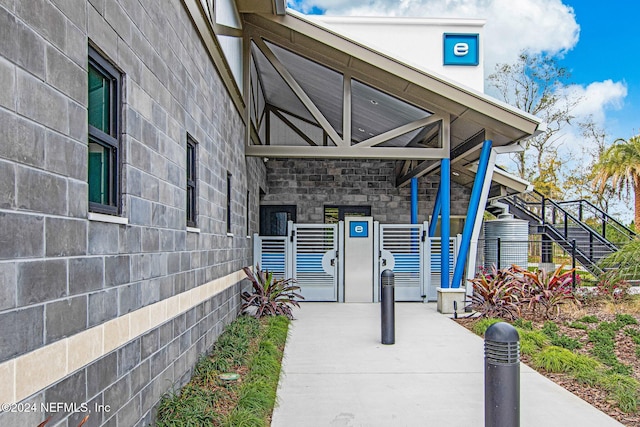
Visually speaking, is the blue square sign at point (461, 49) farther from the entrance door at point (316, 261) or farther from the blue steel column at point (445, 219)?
the entrance door at point (316, 261)

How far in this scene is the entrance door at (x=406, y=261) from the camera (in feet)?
42.6

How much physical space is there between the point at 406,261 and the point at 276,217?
5.17 meters

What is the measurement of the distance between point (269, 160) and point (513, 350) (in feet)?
45.2

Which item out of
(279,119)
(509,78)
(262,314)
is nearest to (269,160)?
(279,119)

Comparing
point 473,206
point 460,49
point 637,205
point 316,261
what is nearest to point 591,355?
point 473,206

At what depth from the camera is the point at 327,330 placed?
9.17m

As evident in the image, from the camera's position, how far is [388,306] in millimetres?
7625

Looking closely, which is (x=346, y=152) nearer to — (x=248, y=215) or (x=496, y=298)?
(x=248, y=215)

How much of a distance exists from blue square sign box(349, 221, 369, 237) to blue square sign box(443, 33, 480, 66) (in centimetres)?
547

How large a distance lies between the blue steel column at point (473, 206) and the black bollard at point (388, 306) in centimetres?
342

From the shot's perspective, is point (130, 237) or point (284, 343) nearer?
point (130, 237)

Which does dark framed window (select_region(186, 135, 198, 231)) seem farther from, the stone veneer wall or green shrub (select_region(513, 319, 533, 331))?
the stone veneer wall

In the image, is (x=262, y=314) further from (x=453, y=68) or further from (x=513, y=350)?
(x=453, y=68)

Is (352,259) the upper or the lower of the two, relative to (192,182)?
lower
